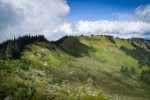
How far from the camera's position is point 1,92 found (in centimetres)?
8200

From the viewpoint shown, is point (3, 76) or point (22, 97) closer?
point (22, 97)

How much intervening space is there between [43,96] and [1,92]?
48.6 ft

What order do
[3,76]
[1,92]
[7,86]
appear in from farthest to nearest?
[3,76] < [7,86] < [1,92]

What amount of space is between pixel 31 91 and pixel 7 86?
8.30 metres

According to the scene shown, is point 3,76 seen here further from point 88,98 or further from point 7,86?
point 88,98

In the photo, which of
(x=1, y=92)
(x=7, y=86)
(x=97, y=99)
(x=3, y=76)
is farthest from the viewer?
(x=97, y=99)

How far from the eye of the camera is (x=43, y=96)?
90062mm

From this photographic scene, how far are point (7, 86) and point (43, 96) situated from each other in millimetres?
12526

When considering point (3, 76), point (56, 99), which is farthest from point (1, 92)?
point (3, 76)

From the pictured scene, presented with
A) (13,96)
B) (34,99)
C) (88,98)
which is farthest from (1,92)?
(88,98)

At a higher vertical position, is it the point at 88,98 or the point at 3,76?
the point at 3,76

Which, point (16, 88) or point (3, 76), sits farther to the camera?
point (3, 76)

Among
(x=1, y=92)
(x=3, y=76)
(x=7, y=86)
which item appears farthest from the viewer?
(x=3, y=76)

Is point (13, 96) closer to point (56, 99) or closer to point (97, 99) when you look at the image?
point (56, 99)
